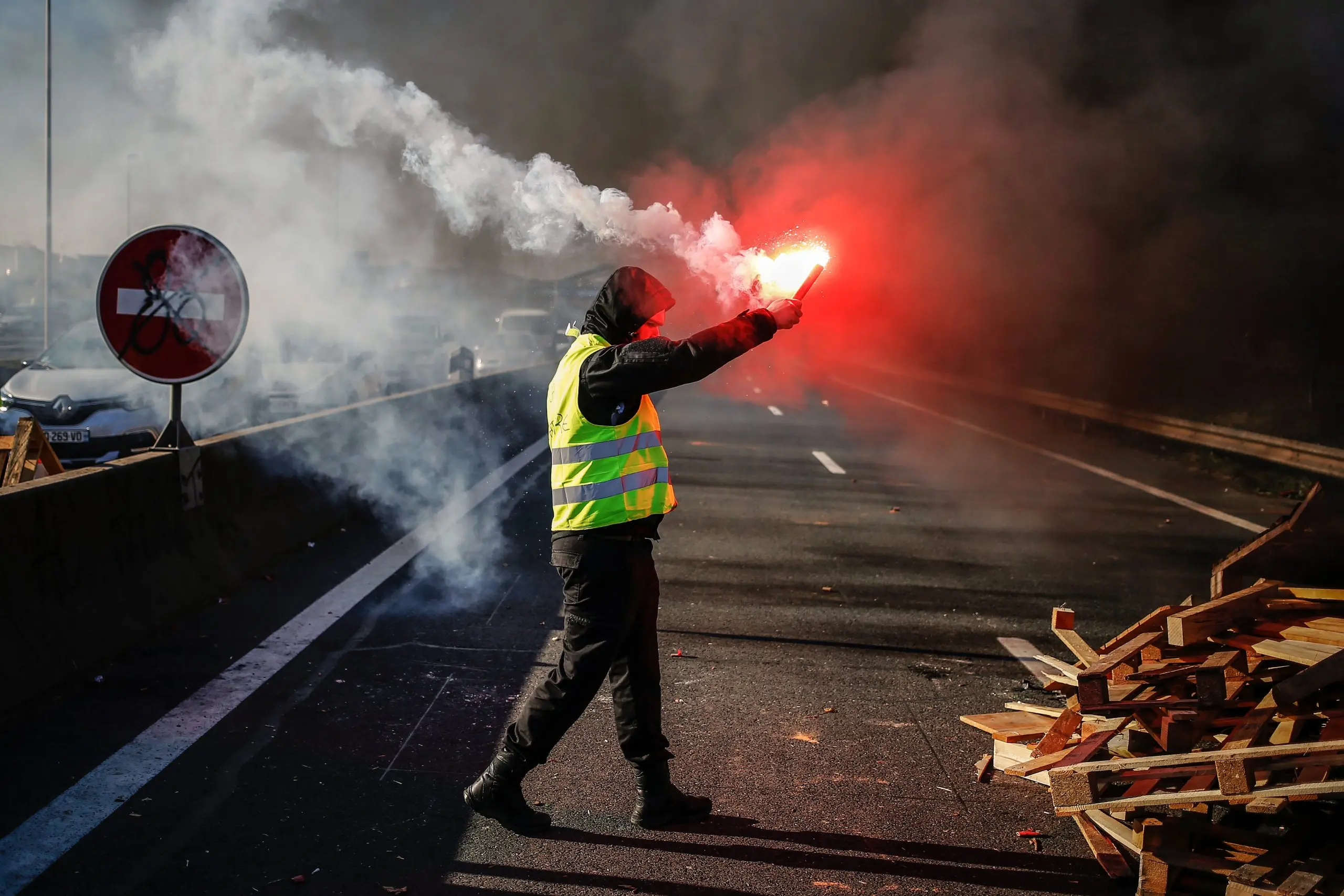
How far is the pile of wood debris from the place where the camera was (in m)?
3.76

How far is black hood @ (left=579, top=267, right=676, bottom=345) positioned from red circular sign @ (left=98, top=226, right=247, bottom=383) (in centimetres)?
342

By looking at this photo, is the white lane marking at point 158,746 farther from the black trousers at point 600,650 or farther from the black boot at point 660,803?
the black boot at point 660,803

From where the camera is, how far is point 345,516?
1055cm

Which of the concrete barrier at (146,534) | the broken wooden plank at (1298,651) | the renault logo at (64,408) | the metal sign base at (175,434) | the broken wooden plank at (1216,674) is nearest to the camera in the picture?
the broken wooden plank at (1298,651)

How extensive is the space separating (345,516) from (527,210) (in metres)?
2.93

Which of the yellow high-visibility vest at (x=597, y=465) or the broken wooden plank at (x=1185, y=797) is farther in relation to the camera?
the yellow high-visibility vest at (x=597, y=465)

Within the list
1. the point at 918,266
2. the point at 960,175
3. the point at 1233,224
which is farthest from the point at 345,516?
the point at 1233,224

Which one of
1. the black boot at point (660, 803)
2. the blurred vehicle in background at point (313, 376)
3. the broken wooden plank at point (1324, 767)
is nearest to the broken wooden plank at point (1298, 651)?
the broken wooden plank at point (1324, 767)

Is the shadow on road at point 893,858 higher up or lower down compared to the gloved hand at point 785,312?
lower down

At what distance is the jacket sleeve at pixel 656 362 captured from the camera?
431 centimetres

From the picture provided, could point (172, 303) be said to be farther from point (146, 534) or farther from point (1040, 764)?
point (1040, 764)

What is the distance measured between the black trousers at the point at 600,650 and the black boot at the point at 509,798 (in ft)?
0.22

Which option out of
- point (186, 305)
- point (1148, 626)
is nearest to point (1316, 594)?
point (1148, 626)

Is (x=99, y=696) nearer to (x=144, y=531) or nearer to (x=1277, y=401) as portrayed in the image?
(x=144, y=531)
